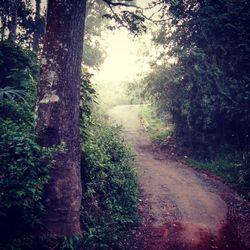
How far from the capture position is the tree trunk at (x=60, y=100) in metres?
5.65

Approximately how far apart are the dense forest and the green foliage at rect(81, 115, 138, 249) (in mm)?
29

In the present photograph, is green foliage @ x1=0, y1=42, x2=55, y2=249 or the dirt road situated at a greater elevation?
green foliage @ x1=0, y1=42, x2=55, y2=249

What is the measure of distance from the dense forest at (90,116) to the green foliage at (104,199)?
3 cm

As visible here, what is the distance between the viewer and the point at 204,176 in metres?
12.3

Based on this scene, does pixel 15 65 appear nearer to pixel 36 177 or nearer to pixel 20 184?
pixel 36 177

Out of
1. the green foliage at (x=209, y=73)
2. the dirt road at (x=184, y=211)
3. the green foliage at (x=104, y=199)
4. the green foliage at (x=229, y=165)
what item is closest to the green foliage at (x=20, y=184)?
the green foliage at (x=104, y=199)

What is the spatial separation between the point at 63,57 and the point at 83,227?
3829 millimetres

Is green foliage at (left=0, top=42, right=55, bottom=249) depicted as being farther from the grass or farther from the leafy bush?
the grass

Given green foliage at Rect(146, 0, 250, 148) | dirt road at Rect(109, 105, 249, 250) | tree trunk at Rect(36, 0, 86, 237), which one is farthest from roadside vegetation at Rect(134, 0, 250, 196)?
tree trunk at Rect(36, 0, 86, 237)

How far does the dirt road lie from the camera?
7289 millimetres

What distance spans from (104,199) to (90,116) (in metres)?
2.79

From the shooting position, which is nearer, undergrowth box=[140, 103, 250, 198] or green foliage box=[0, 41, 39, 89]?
green foliage box=[0, 41, 39, 89]

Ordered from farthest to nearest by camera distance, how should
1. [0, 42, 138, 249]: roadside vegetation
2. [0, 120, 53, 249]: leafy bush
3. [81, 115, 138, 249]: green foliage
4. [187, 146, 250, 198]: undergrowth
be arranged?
[187, 146, 250, 198]: undergrowth, [81, 115, 138, 249]: green foliage, [0, 42, 138, 249]: roadside vegetation, [0, 120, 53, 249]: leafy bush

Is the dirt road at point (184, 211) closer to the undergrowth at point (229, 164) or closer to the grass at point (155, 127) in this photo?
the undergrowth at point (229, 164)
